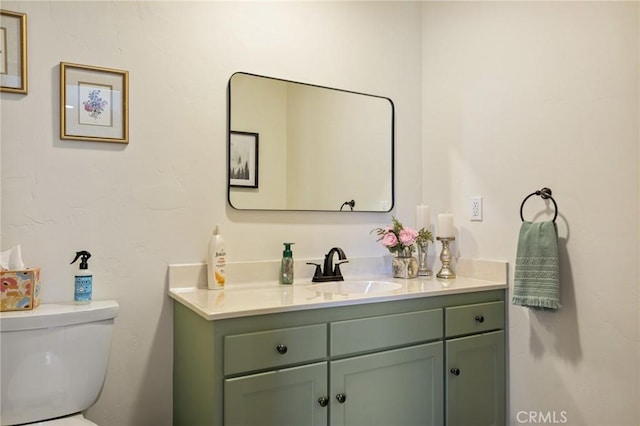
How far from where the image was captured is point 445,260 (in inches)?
84.0

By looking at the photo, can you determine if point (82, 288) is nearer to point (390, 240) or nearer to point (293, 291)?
Answer: point (293, 291)

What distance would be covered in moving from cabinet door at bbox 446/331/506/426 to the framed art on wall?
41.8 inches

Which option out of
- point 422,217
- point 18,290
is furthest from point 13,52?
point 422,217

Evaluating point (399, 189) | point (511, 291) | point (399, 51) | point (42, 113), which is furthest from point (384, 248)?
point (42, 113)

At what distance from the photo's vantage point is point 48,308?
57.3 inches

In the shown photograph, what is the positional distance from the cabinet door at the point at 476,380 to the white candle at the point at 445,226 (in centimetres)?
49

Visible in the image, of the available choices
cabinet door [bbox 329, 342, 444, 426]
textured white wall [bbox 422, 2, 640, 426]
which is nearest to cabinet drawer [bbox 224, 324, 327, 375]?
cabinet door [bbox 329, 342, 444, 426]

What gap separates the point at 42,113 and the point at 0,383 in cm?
88

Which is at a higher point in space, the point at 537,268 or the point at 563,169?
the point at 563,169

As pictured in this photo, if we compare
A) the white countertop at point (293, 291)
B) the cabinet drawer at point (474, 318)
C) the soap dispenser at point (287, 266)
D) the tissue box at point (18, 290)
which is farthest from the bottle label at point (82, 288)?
the cabinet drawer at point (474, 318)

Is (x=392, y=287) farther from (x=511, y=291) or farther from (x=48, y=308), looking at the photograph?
(x=48, y=308)

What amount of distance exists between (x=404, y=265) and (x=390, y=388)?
64 centimetres

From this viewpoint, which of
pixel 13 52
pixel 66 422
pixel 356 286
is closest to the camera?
pixel 66 422

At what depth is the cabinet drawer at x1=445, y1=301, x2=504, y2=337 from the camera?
5.79 feet
